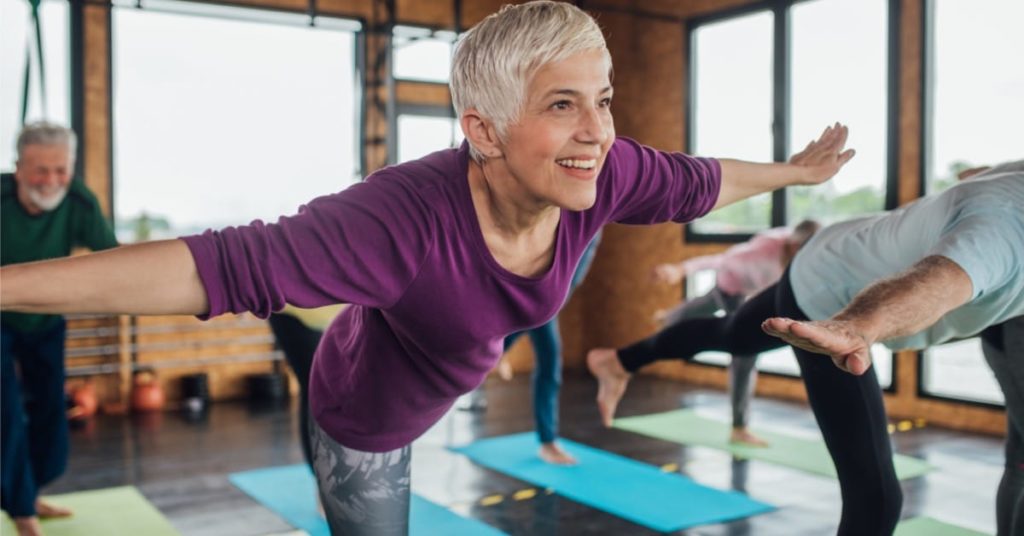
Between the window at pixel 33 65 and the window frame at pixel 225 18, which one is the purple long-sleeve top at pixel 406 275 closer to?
the window frame at pixel 225 18

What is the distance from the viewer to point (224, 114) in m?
6.28

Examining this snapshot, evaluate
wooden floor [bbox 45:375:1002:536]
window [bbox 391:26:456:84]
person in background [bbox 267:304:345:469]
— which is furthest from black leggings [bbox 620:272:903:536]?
window [bbox 391:26:456:84]

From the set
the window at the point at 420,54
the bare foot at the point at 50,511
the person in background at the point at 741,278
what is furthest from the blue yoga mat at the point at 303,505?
the window at the point at 420,54

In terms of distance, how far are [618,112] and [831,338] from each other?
6.44 m

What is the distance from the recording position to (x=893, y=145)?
5.37 metres

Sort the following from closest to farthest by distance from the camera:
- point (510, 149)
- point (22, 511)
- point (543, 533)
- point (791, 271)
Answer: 1. point (510, 149)
2. point (791, 271)
3. point (22, 511)
4. point (543, 533)

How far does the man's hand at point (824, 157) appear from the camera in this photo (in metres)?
1.96

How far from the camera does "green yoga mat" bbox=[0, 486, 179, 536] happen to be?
323 centimetres

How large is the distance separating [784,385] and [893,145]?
171cm

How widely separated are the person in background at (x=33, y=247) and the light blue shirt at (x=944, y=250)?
2248 mm

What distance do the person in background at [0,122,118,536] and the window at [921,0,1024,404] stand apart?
14.4 feet

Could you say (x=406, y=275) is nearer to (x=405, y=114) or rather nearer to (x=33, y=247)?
(x=33, y=247)

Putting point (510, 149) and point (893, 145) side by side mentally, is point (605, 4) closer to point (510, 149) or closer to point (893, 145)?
point (893, 145)

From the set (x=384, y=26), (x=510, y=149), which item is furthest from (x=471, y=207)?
(x=384, y=26)
